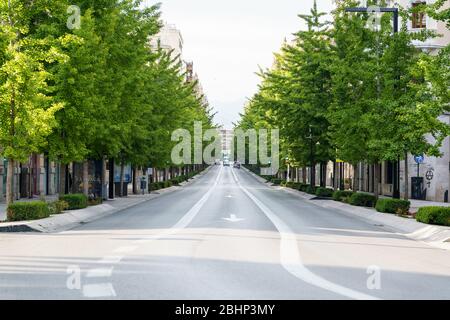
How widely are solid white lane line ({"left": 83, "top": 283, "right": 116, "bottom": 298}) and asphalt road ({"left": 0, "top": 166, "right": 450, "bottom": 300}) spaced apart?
15 mm

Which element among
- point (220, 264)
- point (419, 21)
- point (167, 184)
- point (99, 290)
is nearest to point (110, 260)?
point (220, 264)

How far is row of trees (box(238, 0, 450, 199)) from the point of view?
2438cm

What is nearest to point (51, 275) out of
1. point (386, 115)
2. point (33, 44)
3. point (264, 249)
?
point (264, 249)

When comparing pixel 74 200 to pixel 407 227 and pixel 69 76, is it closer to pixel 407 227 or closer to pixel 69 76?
pixel 69 76

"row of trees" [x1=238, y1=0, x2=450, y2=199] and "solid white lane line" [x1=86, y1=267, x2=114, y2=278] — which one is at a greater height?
"row of trees" [x1=238, y1=0, x2=450, y2=199]

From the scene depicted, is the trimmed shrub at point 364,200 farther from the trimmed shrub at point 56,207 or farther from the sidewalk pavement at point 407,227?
the trimmed shrub at point 56,207

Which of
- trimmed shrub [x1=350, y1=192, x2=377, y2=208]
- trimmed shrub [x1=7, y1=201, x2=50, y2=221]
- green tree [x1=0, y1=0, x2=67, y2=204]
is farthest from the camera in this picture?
trimmed shrub [x1=350, y1=192, x2=377, y2=208]

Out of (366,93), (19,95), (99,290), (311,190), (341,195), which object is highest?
(366,93)

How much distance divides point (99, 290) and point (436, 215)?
677 inches

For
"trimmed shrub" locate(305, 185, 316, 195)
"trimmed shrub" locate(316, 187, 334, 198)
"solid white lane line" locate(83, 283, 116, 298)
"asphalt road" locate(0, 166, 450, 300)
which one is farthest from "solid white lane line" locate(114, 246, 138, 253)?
"trimmed shrub" locate(305, 185, 316, 195)

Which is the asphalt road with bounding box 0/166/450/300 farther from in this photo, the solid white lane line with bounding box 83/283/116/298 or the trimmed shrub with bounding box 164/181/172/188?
the trimmed shrub with bounding box 164/181/172/188

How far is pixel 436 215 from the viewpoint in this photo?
24.6 metres
